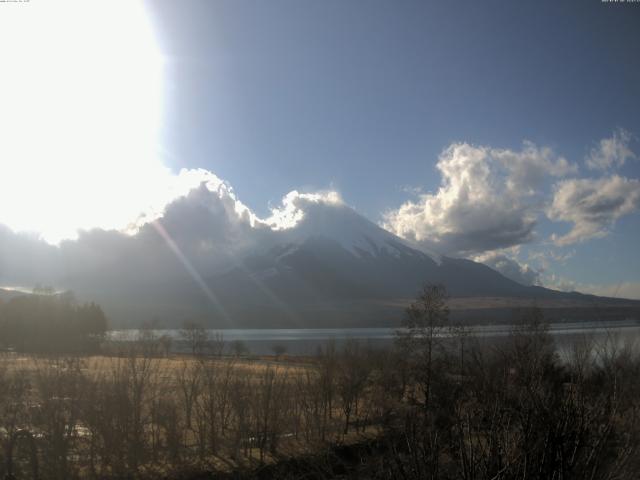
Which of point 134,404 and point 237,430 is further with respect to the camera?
point 237,430

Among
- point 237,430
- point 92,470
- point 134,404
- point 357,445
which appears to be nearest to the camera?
point 92,470

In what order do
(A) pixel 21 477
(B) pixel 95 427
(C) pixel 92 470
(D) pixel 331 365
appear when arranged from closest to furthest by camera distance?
(A) pixel 21 477 → (C) pixel 92 470 → (B) pixel 95 427 → (D) pixel 331 365

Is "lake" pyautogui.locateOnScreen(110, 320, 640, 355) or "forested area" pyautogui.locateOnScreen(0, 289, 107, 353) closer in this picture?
"lake" pyautogui.locateOnScreen(110, 320, 640, 355)

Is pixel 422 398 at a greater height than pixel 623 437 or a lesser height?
lesser

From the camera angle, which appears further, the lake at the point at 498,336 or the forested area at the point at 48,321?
the forested area at the point at 48,321

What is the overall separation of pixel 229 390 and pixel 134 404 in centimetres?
513

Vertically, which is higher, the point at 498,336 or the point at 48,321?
the point at 48,321

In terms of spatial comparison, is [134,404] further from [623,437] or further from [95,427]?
[623,437]

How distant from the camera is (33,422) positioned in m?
19.8

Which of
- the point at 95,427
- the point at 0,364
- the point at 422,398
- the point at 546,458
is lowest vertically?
the point at 422,398

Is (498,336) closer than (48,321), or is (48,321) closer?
(48,321)

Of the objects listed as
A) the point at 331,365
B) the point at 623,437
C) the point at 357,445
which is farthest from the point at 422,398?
the point at 623,437

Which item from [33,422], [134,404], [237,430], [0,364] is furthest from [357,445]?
[0,364]

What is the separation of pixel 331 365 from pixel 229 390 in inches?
391
